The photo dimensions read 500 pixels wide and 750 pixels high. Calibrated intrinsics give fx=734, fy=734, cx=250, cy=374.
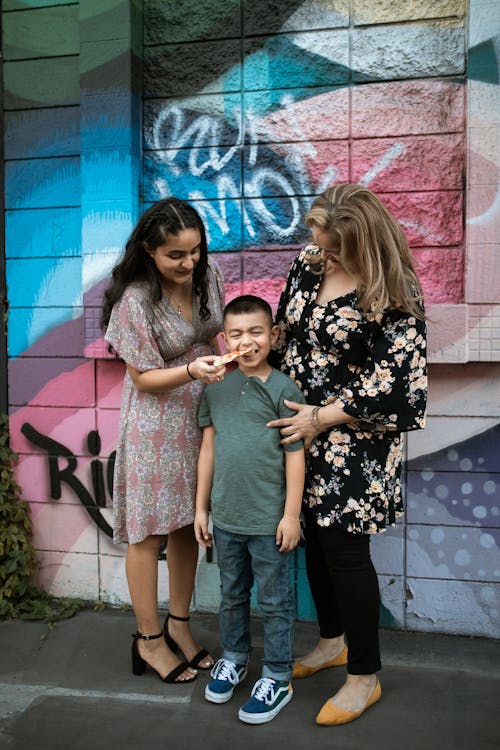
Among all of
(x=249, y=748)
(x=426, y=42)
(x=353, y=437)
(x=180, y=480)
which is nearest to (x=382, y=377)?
(x=353, y=437)

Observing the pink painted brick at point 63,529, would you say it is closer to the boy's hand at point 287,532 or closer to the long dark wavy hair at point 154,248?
Result: the long dark wavy hair at point 154,248

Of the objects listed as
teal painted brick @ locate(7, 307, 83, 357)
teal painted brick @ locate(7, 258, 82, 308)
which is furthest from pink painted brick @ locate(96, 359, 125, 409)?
teal painted brick @ locate(7, 258, 82, 308)

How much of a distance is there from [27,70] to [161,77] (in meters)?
0.69

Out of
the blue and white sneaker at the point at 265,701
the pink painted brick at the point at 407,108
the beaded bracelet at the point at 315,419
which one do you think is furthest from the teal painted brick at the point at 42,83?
the blue and white sneaker at the point at 265,701

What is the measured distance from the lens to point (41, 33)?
3.65m

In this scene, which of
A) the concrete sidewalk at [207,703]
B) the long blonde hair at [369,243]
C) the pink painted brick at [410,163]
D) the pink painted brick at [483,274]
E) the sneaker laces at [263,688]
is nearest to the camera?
the long blonde hair at [369,243]

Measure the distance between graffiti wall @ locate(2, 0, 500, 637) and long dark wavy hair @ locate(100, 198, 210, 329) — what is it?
698 mm

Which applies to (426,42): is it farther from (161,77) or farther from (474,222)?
(161,77)

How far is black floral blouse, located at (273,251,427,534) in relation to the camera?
2504mm

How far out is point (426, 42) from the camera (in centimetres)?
328

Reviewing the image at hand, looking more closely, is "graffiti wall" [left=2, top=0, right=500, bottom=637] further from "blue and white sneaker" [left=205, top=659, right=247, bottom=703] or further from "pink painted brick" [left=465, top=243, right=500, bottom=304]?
"blue and white sneaker" [left=205, top=659, right=247, bottom=703]

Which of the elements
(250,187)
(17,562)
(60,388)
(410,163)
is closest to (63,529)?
(17,562)

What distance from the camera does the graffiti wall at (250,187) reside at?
3.28 metres

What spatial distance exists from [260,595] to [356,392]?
838 mm
